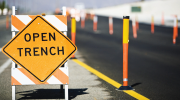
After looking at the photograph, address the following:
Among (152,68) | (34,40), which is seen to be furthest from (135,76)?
(34,40)

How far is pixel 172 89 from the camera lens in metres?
5.95

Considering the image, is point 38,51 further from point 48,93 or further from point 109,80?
point 109,80

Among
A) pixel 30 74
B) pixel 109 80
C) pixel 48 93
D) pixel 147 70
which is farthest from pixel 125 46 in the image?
pixel 147 70

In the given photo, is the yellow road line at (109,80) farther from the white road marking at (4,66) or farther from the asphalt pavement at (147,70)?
the white road marking at (4,66)

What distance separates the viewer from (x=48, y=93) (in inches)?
220

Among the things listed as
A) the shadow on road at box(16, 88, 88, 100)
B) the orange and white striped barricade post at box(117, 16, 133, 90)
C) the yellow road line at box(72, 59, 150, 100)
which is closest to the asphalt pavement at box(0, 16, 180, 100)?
the shadow on road at box(16, 88, 88, 100)

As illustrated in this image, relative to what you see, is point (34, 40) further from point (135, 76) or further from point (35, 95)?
point (135, 76)

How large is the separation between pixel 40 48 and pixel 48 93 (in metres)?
1.05

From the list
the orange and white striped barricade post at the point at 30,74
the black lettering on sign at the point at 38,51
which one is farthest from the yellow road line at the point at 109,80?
the black lettering on sign at the point at 38,51

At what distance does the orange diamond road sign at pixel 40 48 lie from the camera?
4875mm

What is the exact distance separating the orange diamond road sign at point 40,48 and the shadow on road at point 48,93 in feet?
1.90

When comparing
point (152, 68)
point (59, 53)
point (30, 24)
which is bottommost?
point (152, 68)

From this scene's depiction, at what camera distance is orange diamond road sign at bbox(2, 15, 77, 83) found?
4.88 meters

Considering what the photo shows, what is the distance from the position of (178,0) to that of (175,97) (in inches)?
2421
